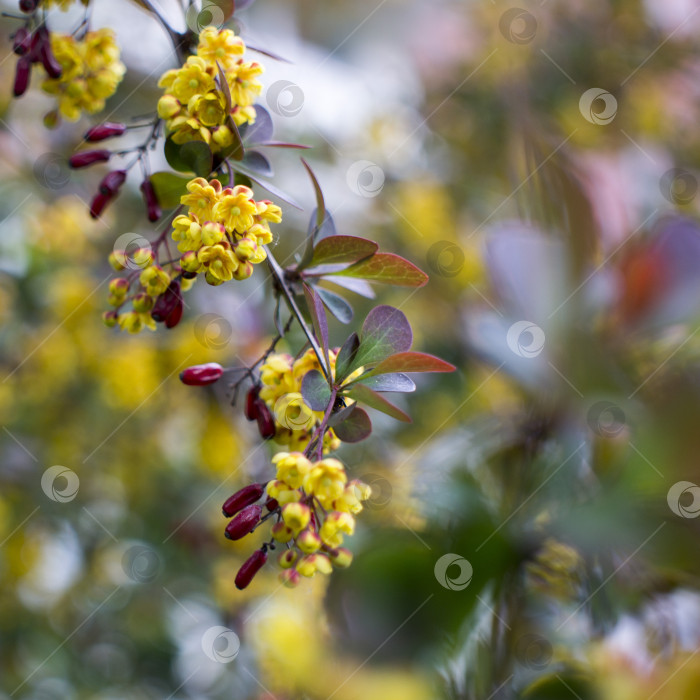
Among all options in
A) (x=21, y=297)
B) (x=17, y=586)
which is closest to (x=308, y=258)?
(x=21, y=297)

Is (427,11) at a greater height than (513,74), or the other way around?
(427,11)

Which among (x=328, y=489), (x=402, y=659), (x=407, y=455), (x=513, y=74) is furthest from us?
(x=513, y=74)

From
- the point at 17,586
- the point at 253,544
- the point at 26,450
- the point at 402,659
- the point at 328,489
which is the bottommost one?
the point at 17,586

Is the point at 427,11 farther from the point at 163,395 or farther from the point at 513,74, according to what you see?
the point at 163,395

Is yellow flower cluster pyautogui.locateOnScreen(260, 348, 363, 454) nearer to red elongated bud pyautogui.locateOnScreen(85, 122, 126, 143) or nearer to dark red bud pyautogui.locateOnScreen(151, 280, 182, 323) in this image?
dark red bud pyautogui.locateOnScreen(151, 280, 182, 323)
